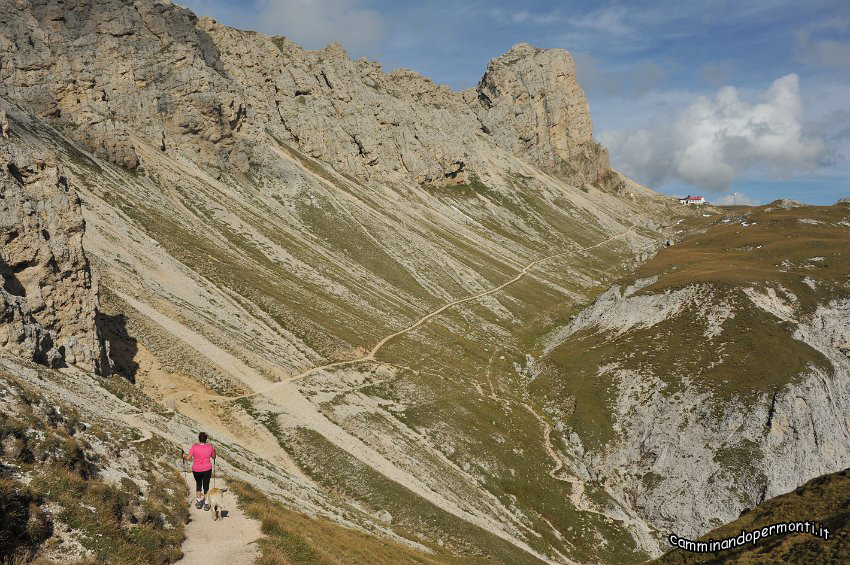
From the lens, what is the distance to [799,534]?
14.3 m

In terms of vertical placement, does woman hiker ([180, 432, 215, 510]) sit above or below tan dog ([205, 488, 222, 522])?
above

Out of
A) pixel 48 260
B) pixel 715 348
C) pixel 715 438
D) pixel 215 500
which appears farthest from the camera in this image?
pixel 715 348

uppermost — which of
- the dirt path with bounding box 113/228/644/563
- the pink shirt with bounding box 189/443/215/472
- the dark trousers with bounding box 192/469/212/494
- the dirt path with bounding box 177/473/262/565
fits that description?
the pink shirt with bounding box 189/443/215/472

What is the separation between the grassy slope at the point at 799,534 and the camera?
12984 mm

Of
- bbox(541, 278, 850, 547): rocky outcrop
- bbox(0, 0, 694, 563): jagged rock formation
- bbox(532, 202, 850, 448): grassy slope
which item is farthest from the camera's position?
bbox(532, 202, 850, 448): grassy slope

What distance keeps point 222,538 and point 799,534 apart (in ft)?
66.3

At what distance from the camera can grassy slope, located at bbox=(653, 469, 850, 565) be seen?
1298 cm

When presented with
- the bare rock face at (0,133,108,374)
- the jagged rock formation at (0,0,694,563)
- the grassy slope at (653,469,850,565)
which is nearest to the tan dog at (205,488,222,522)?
the jagged rock formation at (0,0,694,563)

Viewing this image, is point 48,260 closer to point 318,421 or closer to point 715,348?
point 318,421

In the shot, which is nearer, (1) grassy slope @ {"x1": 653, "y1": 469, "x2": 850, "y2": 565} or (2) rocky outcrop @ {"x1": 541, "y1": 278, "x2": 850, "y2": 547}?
(1) grassy slope @ {"x1": 653, "y1": 469, "x2": 850, "y2": 565}

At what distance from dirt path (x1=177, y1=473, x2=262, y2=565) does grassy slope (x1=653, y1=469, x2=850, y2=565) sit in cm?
1508

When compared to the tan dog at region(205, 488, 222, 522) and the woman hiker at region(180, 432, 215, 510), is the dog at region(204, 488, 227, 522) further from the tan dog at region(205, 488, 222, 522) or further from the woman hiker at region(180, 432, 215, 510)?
the woman hiker at region(180, 432, 215, 510)

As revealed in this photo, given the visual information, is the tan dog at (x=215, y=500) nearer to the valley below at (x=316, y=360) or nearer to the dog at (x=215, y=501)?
the dog at (x=215, y=501)

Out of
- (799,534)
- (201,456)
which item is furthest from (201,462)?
(799,534)
